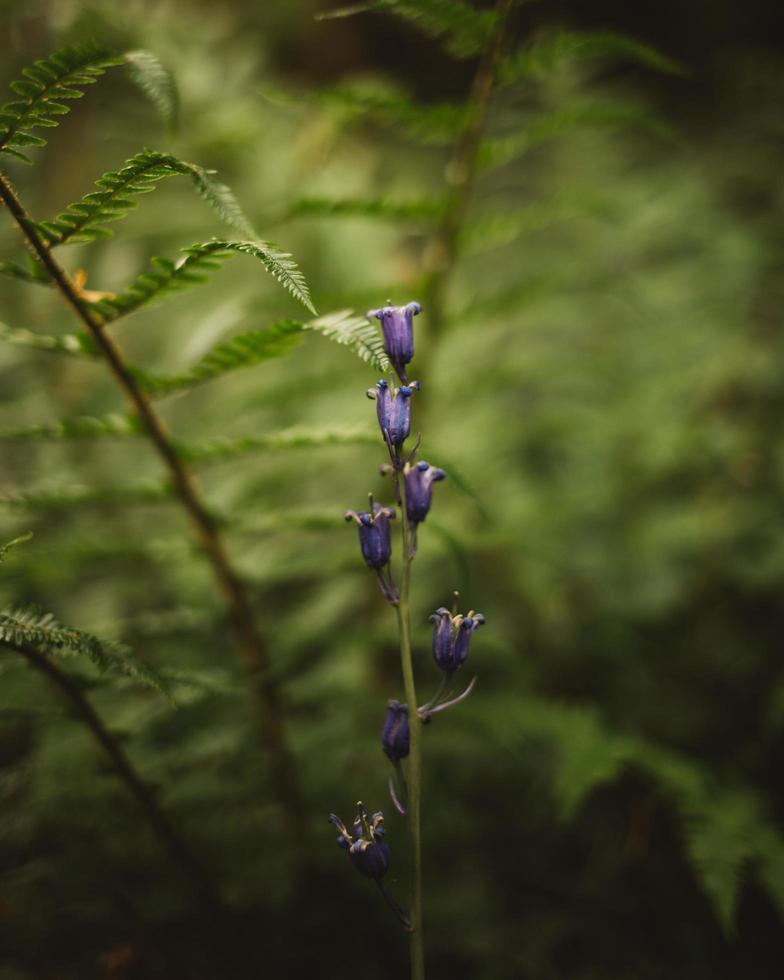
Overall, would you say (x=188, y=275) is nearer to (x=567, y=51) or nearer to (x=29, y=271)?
(x=29, y=271)

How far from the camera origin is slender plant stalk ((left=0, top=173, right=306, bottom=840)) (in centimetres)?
94

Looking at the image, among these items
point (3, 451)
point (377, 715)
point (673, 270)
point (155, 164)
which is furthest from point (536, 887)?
point (673, 270)

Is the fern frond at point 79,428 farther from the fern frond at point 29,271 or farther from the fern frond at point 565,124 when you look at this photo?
the fern frond at point 565,124

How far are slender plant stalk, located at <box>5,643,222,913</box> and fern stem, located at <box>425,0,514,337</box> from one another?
3.75ft

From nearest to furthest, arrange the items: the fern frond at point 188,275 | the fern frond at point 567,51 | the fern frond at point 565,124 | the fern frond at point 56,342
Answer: the fern frond at point 188,275 < the fern frond at point 56,342 < the fern frond at point 567,51 < the fern frond at point 565,124

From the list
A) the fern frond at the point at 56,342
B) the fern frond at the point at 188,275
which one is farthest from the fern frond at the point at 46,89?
the fern frond at the point at 56,342

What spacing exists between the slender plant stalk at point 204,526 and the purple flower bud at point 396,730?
2.02 ft

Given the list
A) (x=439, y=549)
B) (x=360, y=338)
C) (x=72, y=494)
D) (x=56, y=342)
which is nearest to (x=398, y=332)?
(x=360, y=338)

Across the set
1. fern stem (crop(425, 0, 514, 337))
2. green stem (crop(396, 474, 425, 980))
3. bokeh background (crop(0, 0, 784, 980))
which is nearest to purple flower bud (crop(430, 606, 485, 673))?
green stem (crop(396, 474, 425, 980))

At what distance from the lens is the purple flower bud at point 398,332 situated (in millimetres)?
860

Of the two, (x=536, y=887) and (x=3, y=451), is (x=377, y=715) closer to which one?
(x=536, y=887)

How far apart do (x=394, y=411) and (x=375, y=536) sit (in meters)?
0.17

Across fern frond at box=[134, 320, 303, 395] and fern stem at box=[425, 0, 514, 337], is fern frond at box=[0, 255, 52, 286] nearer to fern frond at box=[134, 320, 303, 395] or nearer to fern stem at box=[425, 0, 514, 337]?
fern frond at box=[134, 320, 303, 395]

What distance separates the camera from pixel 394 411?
83 cm
